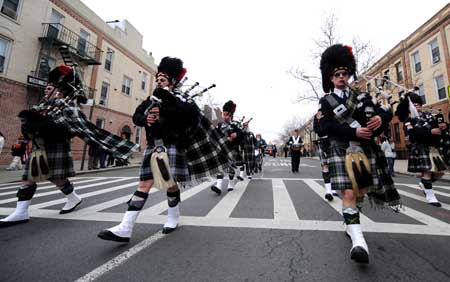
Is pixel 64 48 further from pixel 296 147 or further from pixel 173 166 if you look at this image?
pixel 173 166

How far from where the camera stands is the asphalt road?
170 centimetres

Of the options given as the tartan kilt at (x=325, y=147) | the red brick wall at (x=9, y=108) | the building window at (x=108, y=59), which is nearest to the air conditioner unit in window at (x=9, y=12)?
the red brick wall at (x=9, y=108)

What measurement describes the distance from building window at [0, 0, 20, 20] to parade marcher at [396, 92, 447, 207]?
1768cm

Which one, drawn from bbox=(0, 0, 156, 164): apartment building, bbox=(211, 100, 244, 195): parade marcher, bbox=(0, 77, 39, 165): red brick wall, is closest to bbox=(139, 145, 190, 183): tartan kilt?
bbox=(211, 100, 244, 195): parade marcher

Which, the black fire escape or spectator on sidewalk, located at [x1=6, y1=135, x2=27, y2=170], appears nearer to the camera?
spectator on sidewalk, located at [x1=6, y1=135, x2=27, y2=170]

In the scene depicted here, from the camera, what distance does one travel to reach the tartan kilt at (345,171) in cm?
208

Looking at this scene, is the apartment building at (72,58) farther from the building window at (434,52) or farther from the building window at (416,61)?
the building window at (416,61)

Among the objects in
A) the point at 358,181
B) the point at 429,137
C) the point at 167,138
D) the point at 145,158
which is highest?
the point at 429,137

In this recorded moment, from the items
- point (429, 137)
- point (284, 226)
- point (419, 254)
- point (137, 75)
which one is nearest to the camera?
point (419, 254)

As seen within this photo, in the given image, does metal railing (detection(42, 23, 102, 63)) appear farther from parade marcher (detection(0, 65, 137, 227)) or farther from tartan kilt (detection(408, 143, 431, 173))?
tartan kilt (detection(408, 143, 431, 173))

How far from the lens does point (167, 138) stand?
8.29ft

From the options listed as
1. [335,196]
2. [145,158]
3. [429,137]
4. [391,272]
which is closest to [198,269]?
[145,158]

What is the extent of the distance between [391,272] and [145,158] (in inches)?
95.0

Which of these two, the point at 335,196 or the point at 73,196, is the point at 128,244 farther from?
the point at 335,196
